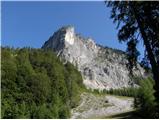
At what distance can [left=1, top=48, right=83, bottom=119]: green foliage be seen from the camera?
90.9 m

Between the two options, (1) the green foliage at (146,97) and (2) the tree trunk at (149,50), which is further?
(1) the green foliage at (146,97)

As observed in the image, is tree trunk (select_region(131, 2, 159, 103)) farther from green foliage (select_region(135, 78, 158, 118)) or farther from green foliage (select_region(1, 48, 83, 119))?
green foliage (select_region(1, 48, 83, 119))

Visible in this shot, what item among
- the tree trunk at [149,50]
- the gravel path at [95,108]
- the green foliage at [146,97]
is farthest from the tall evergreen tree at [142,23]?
the gravel path at [95,108]

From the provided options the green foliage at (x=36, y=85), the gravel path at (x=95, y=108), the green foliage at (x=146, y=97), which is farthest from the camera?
the green foliage at (x=36, y=85)

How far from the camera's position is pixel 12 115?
257ft

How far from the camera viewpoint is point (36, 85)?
102 meters

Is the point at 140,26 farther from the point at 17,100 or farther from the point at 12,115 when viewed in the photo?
the point at 17,100

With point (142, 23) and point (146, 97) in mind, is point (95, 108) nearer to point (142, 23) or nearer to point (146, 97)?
point (146, 97)

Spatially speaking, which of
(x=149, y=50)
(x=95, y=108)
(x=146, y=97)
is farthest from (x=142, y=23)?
(x=95, y=108)

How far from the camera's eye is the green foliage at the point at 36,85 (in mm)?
90887

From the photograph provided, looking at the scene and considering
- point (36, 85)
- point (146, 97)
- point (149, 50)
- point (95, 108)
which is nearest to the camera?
point (149, 50)

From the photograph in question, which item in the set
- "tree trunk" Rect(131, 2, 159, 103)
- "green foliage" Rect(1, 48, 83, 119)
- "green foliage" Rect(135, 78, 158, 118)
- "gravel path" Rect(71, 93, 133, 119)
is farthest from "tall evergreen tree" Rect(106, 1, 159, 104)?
"gravel path" Rect(71, 93, 133, 119)

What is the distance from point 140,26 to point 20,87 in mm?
88003

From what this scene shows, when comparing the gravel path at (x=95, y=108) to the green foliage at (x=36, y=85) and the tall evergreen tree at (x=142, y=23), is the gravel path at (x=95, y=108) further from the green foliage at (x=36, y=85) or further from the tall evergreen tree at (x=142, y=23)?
the tall evergreen tree at (x=142, y=23)
